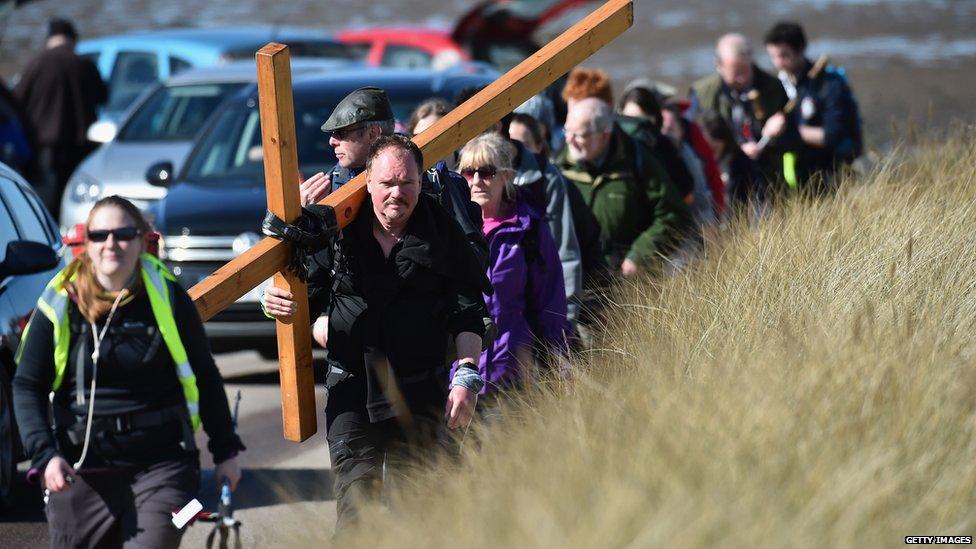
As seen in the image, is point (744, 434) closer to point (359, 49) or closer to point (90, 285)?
point (90, 285)

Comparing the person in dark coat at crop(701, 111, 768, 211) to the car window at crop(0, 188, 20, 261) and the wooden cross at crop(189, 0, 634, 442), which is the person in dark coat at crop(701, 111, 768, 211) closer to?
the wooden cross at crop(189, 0, 634, 442)

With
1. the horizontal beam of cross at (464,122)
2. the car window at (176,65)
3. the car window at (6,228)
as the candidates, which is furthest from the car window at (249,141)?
the car window at (176,65)

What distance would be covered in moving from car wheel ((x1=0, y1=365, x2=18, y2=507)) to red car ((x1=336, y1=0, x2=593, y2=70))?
9.98 m

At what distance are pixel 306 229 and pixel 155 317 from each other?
805mm

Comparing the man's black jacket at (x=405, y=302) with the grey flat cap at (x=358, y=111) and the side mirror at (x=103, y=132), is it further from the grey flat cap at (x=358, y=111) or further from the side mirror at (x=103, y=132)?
the side mirror at (x=103, y=132)

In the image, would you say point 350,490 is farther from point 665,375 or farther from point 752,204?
point 752,204

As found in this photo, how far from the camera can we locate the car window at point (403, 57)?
1800 cm

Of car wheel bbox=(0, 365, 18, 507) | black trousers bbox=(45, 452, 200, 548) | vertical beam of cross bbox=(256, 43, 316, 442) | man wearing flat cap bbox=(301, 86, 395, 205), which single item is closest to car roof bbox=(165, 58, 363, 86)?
car wheel bbox=(0, 365, 18, 507)

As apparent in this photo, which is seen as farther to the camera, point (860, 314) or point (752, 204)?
point (752, 204)

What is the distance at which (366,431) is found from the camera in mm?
5605

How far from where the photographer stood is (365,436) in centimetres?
560

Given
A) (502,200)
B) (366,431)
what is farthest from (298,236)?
(502,200)

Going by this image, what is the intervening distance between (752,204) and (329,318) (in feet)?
9.86

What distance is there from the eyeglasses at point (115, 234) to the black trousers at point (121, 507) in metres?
0.70
